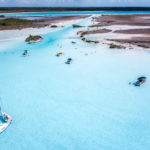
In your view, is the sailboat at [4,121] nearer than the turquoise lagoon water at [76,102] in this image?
No

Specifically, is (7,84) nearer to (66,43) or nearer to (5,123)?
(5,123)

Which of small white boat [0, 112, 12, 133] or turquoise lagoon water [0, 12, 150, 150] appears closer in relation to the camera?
turquoise lagoon water [0, 12, 150, 150]

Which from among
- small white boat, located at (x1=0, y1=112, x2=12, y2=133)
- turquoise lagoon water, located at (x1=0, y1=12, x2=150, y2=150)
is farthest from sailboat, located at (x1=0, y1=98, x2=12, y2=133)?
turquoise lagoon water, located at (x1=0, y1=12, x2=150, y2=150)

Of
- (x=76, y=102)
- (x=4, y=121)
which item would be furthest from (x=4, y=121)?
(x=76, y=102)

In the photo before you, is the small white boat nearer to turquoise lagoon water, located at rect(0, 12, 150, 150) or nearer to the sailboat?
the sailboat

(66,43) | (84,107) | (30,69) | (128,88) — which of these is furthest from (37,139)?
(66,43)

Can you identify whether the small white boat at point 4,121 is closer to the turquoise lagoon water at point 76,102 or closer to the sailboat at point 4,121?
the sailboat at point 4,121

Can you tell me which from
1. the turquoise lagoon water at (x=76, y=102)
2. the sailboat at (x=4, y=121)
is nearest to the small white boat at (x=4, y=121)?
the sailboat at (x=4, y=121)

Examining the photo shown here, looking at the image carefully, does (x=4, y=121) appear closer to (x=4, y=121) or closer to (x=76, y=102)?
(x=4, y=121)
